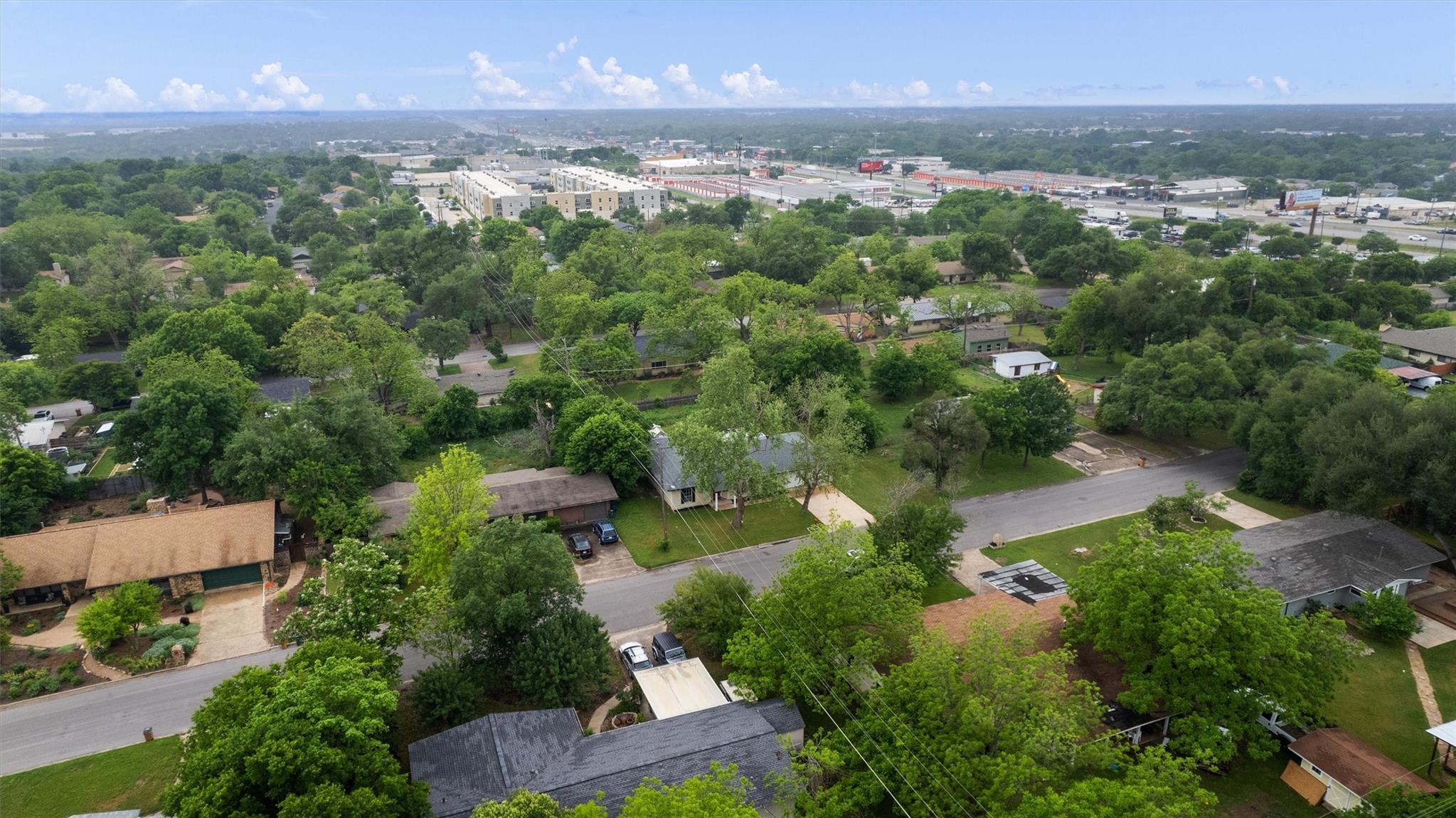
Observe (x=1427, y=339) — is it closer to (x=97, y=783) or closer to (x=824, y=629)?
(x=824, y=629)

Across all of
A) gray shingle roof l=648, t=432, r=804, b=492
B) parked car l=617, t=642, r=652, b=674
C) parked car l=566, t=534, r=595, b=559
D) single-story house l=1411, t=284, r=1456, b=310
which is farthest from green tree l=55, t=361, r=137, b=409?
single-story house l=1411, t=284, r=1456, b=310

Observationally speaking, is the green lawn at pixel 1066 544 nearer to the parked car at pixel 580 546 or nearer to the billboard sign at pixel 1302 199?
the parked car at pixel 580 546

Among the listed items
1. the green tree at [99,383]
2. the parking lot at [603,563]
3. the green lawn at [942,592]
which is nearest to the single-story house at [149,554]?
the parking lot at [603,563]

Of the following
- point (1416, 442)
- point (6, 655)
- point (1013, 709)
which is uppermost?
point (1416, 442)

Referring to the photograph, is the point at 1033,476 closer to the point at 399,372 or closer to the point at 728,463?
the point at 728,463

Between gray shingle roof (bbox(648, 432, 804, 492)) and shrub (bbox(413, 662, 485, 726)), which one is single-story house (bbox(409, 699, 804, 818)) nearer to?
shrub (bbox(413, 662, 485, 726))

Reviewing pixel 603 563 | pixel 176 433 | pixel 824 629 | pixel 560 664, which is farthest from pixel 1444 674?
pixel 176 433

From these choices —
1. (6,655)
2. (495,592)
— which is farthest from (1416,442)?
(6,655)
